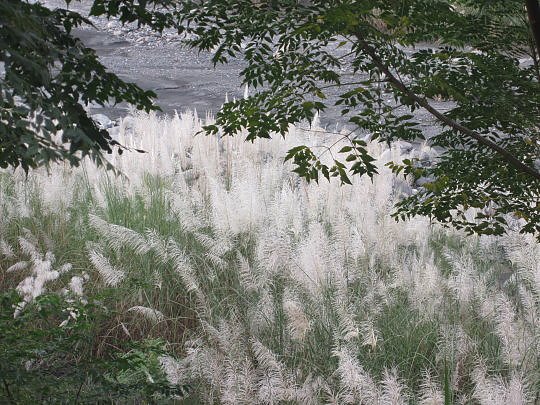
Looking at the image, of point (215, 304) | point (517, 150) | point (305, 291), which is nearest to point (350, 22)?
point (517, 150)

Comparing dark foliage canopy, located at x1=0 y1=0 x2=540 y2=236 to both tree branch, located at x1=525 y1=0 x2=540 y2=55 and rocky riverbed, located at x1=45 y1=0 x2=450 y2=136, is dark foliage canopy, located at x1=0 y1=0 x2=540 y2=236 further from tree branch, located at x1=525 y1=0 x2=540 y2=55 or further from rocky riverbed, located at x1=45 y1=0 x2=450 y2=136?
rocky riverbed, located at x1=45 y1=0 x2=450 y2=136

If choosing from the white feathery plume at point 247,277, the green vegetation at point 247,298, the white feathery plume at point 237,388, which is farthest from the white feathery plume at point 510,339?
the white feathery plume at point 247,277

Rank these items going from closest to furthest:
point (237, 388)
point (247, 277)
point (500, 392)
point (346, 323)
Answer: point (500, 392), point (237, 388), point (346, 323), point (247, 277)

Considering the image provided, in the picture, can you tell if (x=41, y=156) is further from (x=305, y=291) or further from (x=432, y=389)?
(x=305, y=291)

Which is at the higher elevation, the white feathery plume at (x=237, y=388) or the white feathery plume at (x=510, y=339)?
the white feathery plume at (x=510, y=339)

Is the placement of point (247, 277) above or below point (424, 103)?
below

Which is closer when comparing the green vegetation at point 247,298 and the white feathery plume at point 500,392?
the white feathery plume at point 500,392

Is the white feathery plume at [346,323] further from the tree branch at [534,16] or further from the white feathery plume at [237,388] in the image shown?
the tree branch at [534,16]

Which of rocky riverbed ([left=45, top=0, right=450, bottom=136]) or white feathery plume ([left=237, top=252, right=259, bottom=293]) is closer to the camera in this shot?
white feathery plume ([left=237, top=252, right=259, bottom=293])

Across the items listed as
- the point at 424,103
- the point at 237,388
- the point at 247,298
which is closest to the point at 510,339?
the point at 237,388

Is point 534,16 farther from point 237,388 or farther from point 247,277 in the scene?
point 247,277

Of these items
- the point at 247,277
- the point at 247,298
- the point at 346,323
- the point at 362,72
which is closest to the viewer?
the point at 362,72

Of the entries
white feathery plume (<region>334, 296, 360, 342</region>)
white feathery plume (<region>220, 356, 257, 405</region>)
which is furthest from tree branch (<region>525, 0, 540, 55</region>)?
white feathery plume (<region>220, 356, 257, 405</region>)

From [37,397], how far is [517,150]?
2085 mm
